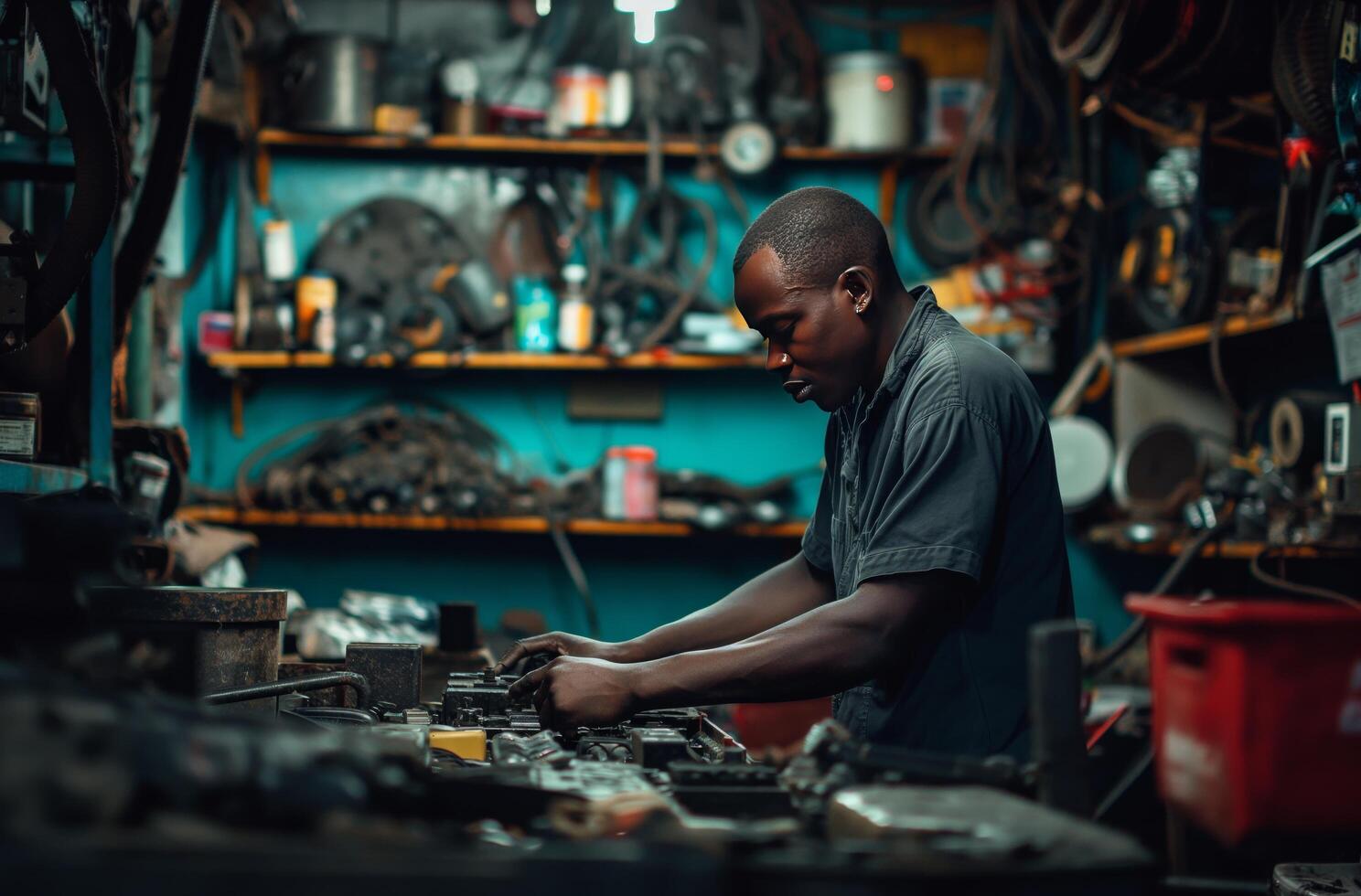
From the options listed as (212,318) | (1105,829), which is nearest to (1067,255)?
(212,318)

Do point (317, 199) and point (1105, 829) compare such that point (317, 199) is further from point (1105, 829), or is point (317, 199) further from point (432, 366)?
point (1105, 829)

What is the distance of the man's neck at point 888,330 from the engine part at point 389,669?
0.87 meters

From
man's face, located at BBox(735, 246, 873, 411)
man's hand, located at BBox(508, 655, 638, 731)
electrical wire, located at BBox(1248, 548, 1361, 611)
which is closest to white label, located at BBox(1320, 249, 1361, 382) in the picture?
electrical wire, located at BBox(1248, 548, 1361, 611)

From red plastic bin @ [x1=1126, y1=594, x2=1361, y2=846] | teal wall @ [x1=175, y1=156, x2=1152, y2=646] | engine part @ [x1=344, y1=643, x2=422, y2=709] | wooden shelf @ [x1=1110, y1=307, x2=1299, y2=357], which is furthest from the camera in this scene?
teal wall @ [x1=175, y1=156, x2=1152, y2=646]

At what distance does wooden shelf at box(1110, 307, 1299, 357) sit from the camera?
12.0 feet

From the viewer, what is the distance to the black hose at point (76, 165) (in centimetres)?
181

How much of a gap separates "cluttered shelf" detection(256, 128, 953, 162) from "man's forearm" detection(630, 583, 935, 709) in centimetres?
340

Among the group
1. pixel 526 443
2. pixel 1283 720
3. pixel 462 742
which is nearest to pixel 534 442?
pixel 526 443

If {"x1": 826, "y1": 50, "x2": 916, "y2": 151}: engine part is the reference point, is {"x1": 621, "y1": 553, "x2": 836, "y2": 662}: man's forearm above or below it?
below

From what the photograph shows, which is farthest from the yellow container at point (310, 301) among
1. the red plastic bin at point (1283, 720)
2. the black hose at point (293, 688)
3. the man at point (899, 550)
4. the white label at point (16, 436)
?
the red plastic bin at point (1283, 720)

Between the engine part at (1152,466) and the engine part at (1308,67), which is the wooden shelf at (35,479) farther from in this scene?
the engine part at (1152,466)

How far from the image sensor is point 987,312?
4.91 m

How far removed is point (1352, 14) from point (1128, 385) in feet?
8.18

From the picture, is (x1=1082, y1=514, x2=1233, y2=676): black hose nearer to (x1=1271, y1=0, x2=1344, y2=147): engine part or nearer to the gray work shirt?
(x1=1271, y1=0, x2=1344, y2=147): engine part
